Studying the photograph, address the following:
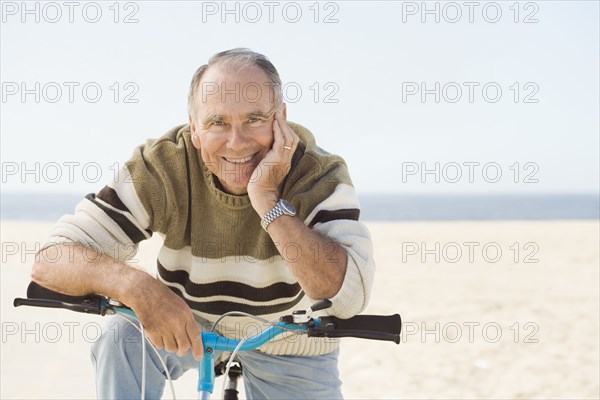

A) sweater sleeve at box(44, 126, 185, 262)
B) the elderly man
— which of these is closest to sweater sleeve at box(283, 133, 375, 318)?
the elderly man

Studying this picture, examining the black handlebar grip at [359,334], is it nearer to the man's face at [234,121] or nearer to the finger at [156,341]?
the finger at [156,341]

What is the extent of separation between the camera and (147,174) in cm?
284

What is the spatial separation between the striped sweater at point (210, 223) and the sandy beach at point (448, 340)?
2.50 m

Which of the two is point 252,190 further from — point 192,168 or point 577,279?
point 577,279

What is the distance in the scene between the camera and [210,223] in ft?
9.73

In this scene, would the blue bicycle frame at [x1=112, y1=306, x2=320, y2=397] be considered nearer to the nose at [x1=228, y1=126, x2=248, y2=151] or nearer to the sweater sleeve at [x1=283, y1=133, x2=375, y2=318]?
the sweater sleeve at [x1=283, y1=133, x2=375, y2=318]

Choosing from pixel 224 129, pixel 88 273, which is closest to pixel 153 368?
pixel 88 273

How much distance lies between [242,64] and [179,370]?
120 cm

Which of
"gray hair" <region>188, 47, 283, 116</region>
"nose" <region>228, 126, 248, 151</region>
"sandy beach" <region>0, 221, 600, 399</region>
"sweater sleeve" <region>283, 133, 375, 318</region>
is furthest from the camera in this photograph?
"sandy beach" <region>0, 221, 600, 399</region>

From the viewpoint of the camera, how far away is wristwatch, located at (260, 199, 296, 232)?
2.56m

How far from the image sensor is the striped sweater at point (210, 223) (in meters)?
2.79

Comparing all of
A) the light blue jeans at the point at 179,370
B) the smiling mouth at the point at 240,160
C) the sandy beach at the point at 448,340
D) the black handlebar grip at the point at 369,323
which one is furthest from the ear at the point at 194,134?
the sandy beach at the point at 448,340

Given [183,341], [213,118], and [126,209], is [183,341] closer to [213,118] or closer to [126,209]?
[126,209]

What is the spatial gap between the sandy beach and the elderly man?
8.35 ft
